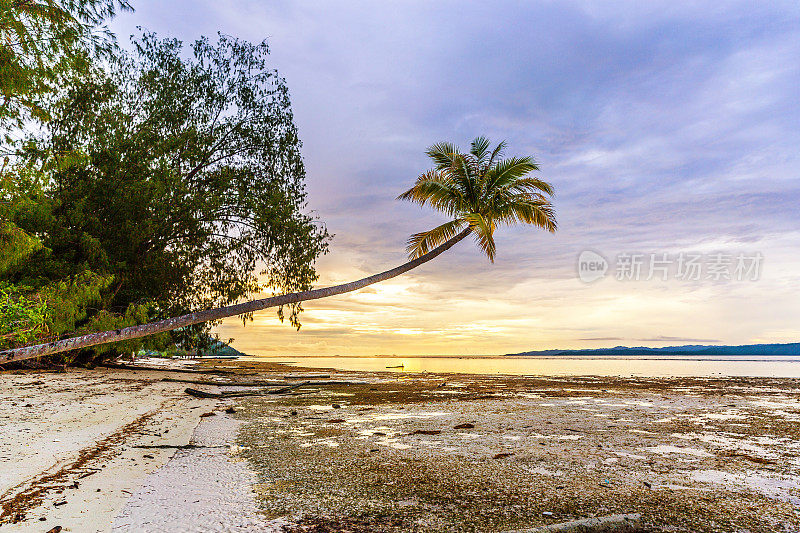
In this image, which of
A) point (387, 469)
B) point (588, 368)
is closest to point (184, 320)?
point (387, 469)

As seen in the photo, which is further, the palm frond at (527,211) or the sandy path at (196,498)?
the palm frond at (527,211)

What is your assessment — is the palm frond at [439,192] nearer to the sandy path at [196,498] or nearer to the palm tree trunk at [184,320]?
the palm tree trunk at [184,320]

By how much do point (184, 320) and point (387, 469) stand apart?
5.32m

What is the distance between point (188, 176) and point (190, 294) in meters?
5.23

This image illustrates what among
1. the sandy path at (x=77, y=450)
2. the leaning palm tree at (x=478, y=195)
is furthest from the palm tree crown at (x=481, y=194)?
the sandy path at (x=77, y=450)

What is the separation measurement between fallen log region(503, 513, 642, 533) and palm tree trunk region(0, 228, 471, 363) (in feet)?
20.0

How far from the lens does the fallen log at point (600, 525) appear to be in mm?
3436

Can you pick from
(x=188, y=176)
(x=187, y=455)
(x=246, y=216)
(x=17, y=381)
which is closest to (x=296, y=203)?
(x=246, y=216)

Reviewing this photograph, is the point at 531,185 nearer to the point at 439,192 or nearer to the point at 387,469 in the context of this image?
the point at 439,192

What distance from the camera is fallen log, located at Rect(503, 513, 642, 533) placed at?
344 cm

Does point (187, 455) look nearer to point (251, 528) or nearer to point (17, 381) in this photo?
point (251, 528)

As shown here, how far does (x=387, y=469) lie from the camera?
224 inches

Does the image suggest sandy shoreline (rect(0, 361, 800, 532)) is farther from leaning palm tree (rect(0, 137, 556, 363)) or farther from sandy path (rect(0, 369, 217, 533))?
leaning palm tree (rect(0, 137, 556, 363))

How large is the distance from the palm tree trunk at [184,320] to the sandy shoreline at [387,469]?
4.15ft
